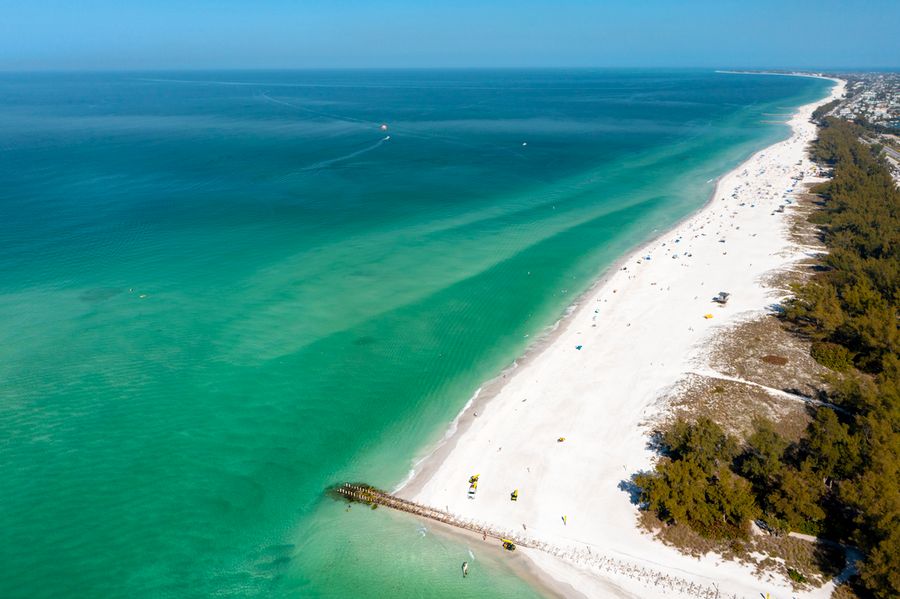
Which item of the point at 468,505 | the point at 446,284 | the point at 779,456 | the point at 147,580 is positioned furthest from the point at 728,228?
the point at 147,580

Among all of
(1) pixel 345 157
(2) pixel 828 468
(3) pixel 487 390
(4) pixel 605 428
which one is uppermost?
(1) pixel 345 157

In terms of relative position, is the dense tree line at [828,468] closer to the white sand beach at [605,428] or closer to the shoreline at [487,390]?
the white sand beach at [605,428]

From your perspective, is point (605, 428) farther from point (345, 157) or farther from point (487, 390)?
point (345, 157)

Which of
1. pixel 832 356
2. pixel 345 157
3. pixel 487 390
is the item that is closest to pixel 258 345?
pixel 487 390

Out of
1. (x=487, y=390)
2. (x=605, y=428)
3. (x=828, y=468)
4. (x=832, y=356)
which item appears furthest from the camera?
(x=832, y=356)

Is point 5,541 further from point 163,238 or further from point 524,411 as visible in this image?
point 163,238
